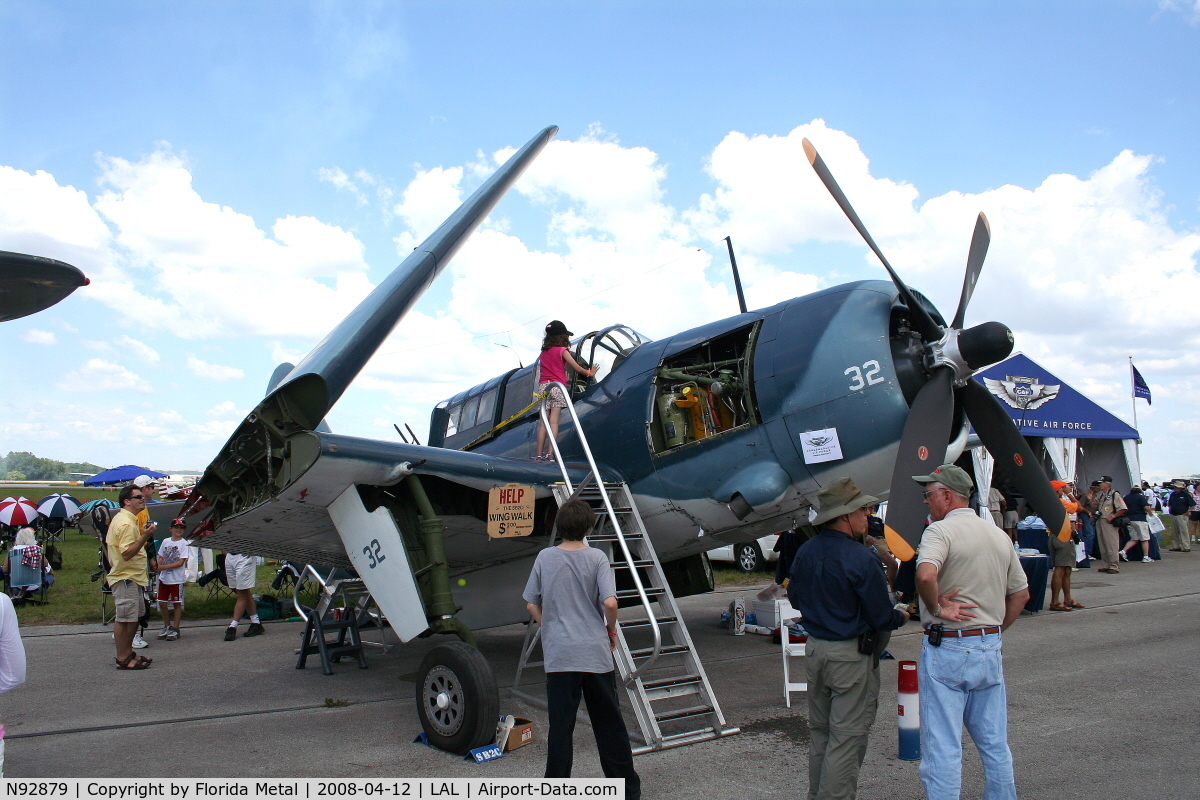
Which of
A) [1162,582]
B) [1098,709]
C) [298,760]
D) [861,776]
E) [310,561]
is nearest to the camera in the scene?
[861,776]

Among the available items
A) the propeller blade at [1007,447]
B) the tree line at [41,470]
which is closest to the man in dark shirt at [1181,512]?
the propeller blade at [1007,447]

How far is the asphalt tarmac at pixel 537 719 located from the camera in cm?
416

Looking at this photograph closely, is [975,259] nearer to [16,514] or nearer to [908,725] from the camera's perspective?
[908,725]

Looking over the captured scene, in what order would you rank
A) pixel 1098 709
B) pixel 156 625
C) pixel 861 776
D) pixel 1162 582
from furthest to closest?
pixel 1162 582, pixel 156 625, pixel 1098 709, pixel 861 776

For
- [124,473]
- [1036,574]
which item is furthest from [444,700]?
[124,473]

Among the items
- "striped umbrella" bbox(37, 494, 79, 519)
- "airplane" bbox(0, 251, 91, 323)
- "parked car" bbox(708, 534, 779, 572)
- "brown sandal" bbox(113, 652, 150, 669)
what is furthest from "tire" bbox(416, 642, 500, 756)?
"striped umbrella" bbox(37, 494, 79, 519)

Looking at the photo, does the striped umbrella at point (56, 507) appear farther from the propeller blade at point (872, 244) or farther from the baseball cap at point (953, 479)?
the baseball cap at point (953, 479)

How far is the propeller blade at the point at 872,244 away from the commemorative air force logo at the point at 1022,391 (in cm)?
1335

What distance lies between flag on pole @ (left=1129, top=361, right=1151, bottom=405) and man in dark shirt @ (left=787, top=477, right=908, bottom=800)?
78.1 ft

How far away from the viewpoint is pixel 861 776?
4.11m

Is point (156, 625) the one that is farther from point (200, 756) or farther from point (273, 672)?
point (200, 756)

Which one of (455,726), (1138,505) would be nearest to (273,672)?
(455,726)

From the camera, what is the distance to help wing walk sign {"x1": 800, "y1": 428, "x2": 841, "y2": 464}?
551 cm

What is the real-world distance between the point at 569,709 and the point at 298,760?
221cm
